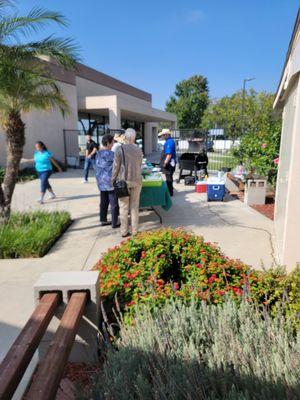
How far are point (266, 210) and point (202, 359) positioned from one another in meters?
6.17

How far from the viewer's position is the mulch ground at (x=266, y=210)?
6953mm

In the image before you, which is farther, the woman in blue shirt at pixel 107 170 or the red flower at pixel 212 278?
the woman in blue shirt at pixel 107 170

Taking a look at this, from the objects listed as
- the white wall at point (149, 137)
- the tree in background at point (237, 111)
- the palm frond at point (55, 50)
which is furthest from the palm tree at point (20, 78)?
the white wall at point (149, 137)

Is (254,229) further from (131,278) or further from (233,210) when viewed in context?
(131,278)

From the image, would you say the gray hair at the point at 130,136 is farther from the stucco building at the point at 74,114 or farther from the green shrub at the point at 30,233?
the stucco building at the point at 74,114

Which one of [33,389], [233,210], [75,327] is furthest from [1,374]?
[233,210]

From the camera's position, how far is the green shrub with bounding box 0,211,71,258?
16.0 feet

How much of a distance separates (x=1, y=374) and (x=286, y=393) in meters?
1.41

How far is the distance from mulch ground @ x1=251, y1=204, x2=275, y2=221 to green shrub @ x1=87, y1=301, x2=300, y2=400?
5.17 m

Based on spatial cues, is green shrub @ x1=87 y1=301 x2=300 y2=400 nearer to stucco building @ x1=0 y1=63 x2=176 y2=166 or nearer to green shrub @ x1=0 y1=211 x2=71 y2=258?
green shrub @ x1=0 y1=211 x2=71 y2=258

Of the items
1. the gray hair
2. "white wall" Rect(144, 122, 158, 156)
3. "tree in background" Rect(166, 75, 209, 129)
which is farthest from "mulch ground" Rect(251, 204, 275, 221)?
"tree in background" Rect(166, 75, 209, 129)

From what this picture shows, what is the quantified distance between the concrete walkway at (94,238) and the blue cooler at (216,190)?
291 mm

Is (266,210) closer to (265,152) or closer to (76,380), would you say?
(265,152)

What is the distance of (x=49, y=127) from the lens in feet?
55.8
